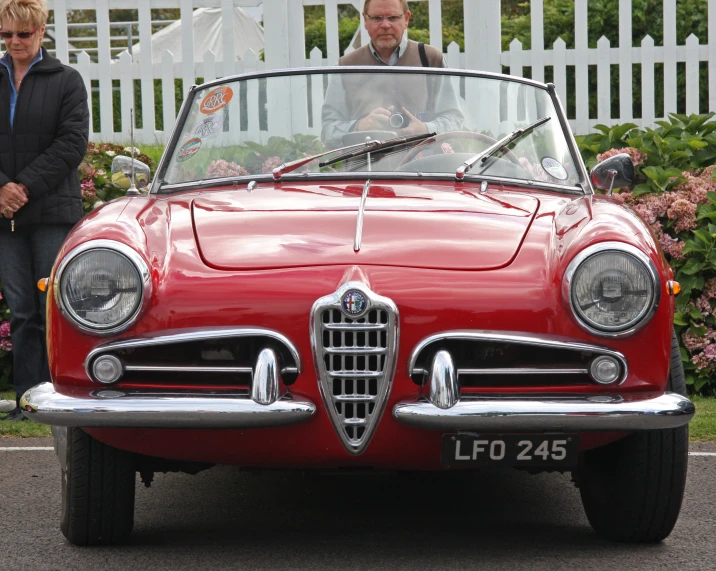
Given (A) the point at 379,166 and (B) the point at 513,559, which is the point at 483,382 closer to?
(B) the point at 513,559

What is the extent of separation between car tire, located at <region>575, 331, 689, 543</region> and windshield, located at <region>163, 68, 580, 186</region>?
3.62ft

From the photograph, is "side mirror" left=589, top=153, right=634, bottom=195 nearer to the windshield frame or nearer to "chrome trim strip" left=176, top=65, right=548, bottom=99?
the windshield frame

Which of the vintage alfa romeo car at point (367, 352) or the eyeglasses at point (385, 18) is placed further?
the eyeglasses at point (385, 18)

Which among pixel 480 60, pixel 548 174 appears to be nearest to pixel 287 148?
pixel 548 174

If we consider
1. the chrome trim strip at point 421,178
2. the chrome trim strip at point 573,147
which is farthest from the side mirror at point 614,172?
the chrome trim strip at point 421,178

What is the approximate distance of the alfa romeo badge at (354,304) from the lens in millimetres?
3338

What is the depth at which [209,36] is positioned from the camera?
11336 mm

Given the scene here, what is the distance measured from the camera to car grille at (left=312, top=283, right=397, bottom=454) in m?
3.34

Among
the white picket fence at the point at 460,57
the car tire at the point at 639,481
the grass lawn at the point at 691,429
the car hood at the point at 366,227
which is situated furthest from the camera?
the white picket fence at the point at 460,57

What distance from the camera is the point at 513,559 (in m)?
3.61

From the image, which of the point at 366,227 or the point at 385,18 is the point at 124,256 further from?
the point at 385,18

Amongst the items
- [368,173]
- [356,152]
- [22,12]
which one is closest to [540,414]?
[368,173]

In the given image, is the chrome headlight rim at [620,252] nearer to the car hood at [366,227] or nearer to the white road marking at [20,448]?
the car hood at [366,227]

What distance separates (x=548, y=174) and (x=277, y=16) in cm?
587
